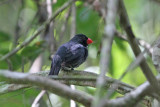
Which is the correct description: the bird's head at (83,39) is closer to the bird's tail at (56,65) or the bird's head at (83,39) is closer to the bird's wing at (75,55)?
the bird's wing at (75,55)

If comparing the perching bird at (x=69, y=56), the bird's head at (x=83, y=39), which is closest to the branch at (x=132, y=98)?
the perching bird at (x=69, y=56)

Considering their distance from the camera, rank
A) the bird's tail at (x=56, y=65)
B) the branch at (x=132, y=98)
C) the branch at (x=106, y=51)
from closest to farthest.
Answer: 1. the branch at (x=106, y=51)
2. the branch at (x=132, y=98)
3. the bird's tail at (x=56, y=65)

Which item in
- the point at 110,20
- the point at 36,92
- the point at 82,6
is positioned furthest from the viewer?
the point at 82,6

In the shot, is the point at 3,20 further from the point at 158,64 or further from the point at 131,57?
the point at 158,64

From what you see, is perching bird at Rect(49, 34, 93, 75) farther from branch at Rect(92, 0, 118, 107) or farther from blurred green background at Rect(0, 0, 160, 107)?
branch at Rect(92, 0, 118, 107)

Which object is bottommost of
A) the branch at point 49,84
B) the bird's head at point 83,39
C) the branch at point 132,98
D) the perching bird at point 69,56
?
the branch at point 132,98

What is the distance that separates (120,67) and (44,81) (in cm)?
398

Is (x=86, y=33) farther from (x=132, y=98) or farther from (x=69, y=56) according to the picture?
(x=132, y=98)

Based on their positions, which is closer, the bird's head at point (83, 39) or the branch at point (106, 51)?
the branch at point (106, 51)

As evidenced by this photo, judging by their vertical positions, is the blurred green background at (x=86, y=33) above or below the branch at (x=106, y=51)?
above

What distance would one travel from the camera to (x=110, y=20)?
5.54 ft

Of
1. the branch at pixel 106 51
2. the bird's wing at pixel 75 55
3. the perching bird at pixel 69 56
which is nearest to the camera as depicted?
the branch at pixel 106 51

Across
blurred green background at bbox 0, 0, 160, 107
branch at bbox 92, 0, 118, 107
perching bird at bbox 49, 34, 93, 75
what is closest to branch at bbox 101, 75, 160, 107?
branch at bbox 92, 0, 118, 107

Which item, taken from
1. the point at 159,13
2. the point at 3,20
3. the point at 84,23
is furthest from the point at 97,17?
the point at 3,20
